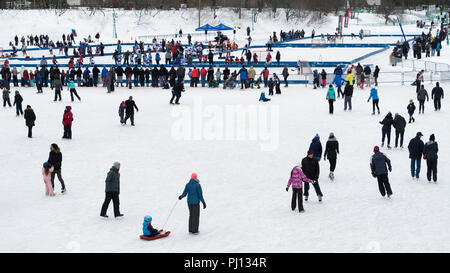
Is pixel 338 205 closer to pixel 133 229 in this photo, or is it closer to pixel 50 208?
pixel 133 229

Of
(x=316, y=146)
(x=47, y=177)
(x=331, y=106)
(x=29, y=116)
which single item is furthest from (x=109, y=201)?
(x=331, y=106)

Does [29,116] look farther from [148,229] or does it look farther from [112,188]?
[148,229]

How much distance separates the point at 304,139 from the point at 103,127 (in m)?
6.97

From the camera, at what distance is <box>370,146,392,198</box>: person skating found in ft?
39.9

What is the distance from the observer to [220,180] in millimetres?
14227

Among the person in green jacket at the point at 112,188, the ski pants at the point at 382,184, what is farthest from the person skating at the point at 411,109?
the person in green jacket at the point at 112,188

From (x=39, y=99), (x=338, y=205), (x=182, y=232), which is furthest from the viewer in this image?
(x=39, y=99)

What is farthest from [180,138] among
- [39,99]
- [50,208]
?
[39,99]

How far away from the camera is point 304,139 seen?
18.6 meters

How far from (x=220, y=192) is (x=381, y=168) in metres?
3.39

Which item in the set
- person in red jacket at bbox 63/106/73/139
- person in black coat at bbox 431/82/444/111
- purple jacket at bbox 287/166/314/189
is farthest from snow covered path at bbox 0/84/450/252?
purple jacket at bbox 287/166/314/189

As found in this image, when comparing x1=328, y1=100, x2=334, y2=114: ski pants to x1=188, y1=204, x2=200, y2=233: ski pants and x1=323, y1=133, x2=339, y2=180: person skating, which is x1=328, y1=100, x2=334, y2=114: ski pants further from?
x1=188, y1=204, x2=200, y2=233: ski pants

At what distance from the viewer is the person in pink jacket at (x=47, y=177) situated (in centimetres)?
1260

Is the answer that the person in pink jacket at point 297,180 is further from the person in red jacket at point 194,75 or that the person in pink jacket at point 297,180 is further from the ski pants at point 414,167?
the person in red jacket at point 194,75
